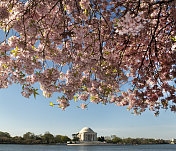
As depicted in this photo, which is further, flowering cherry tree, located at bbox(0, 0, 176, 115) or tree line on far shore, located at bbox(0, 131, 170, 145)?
tree line on far shore, located at bbox(0, 131, 170, 145)

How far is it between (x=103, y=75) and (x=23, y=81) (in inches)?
102

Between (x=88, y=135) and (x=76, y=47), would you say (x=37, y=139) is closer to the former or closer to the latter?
(x=88, y=135)

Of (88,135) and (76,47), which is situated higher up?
(76,47)

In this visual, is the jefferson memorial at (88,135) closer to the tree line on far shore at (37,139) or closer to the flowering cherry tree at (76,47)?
the tree line on far shore at (37,139)

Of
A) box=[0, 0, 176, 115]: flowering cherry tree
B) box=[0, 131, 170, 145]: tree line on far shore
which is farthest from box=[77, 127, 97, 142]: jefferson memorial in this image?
box=[0, 0, 176, 115]: flowering cherry tree

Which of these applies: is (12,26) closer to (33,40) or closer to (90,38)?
(33,40)

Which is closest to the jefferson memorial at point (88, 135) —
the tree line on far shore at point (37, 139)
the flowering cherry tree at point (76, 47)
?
the tree line on far shore at point (37, 139)

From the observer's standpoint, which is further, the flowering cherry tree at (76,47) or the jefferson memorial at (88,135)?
the jefferson memorial at (88,135)

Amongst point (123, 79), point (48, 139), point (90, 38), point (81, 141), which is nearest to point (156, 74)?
point (123, 79)

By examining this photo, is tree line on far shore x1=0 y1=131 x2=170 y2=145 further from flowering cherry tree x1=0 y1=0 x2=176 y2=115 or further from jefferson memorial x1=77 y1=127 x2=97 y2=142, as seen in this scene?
flowering cherry tree x1=0 y1=0 x2=176 y2=115

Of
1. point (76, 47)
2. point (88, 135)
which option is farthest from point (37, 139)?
point (76, 47)

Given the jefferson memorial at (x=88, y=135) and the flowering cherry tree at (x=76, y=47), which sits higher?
the flowering cherry tree at (x=76, y=47)

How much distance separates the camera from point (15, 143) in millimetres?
98688

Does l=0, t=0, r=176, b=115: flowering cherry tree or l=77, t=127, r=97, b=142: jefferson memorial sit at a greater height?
l=0, t=0, r=176, b=115: flowering cherry tree
